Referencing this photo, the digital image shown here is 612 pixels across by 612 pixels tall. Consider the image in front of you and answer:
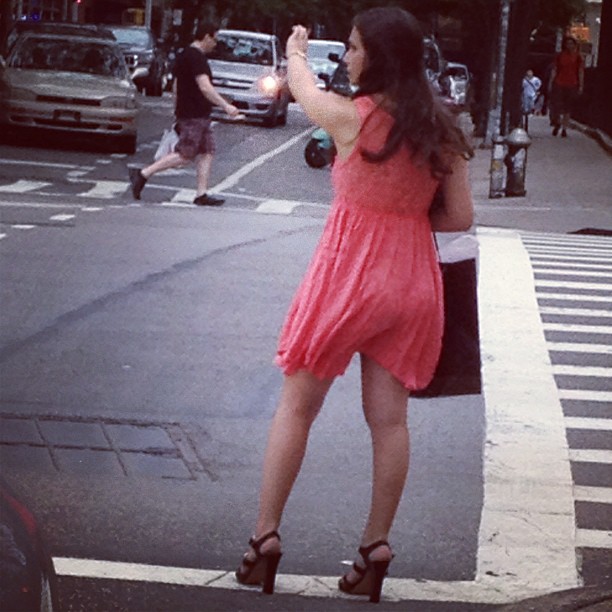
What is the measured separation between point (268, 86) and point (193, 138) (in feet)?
62.1

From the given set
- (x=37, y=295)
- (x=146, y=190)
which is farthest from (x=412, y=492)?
(x=146, y=190)

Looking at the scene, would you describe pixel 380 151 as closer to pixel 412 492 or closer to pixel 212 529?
pixel 212 529

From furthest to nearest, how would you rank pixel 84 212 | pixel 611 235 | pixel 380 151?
pixel 611 235 → pixel 84 212 → pixel 380 151

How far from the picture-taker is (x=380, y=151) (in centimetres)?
557

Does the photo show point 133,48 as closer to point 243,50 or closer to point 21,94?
point 243,50

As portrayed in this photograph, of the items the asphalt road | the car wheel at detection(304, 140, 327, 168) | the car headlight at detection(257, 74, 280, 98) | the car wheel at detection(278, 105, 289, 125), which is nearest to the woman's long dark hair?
the asphalt road

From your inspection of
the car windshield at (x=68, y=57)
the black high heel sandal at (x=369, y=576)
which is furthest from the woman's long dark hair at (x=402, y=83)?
the car windshield at (x=68, y=57)

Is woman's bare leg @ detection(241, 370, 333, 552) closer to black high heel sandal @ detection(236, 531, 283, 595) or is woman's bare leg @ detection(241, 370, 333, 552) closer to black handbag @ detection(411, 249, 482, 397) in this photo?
black high heel sandal @ detection(236, 531, 283, 595)

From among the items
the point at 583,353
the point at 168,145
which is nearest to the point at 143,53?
the point at 168,145

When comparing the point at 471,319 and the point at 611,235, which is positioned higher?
the point at 471,319

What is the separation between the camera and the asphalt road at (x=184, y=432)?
241 inches

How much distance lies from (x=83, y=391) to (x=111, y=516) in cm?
251

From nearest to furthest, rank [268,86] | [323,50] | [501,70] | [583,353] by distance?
[583,353] < [501,70] < [268,86] < [323,50]

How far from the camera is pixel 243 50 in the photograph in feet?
138
